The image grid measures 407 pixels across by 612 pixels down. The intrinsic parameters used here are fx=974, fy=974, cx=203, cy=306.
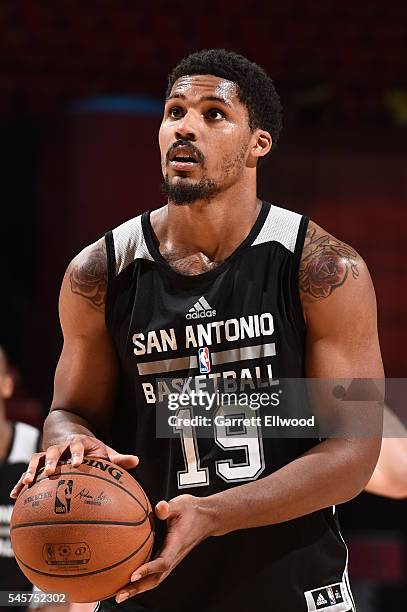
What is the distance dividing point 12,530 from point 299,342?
0.89 m

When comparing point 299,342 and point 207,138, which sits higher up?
point 207,138

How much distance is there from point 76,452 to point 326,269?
81cm

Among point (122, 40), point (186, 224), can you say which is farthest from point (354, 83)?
point (186, 224)

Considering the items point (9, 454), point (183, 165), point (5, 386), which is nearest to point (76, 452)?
point (183, 165)

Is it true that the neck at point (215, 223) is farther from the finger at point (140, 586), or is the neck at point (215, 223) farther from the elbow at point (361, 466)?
the finger at point (140, 586)

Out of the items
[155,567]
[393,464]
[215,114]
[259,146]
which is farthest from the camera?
[393,464]

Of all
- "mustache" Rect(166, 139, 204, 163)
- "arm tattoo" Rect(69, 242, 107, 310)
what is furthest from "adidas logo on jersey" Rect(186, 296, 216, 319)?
"mustache" Rect(166, 139, 204, 163)

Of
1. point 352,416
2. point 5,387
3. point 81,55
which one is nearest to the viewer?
point 352,416

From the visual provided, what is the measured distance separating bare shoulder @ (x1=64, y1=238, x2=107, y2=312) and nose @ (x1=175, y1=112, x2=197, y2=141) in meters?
0.41

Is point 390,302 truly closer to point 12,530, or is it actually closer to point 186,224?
point 186,224

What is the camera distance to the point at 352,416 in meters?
2.51

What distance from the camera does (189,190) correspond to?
2.63 metres

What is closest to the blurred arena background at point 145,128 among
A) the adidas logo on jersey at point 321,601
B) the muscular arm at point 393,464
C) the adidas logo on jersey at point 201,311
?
the muscular arm at point 393,464

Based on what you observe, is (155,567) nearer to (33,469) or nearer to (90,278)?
(33,469)
